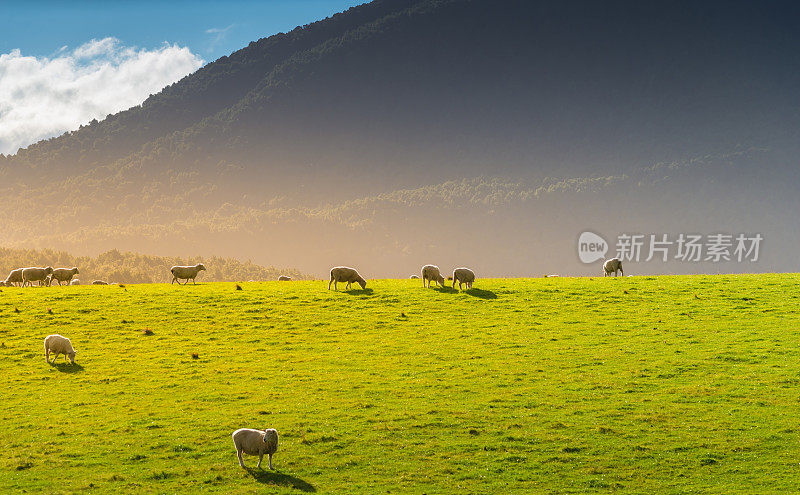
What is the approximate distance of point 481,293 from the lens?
45.9 metres

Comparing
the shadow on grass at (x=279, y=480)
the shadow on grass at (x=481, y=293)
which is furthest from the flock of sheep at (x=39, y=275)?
the shadow on grass at (x=279, y=480)

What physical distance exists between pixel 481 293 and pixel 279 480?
89.0 ft

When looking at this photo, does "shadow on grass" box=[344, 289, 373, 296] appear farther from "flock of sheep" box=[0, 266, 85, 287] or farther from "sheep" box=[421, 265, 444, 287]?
"flock of sheep" box=[0, 266, 85, 287]

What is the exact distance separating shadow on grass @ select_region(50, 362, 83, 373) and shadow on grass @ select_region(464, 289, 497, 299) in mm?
23707

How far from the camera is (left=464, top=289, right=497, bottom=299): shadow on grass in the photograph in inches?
1773

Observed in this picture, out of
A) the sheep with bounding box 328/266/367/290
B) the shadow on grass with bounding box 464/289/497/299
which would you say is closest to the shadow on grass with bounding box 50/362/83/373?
the sheep with bounding box 328/266/367/290

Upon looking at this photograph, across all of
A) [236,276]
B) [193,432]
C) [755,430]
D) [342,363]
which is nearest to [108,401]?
[193,432]

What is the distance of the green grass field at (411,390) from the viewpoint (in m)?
21.3

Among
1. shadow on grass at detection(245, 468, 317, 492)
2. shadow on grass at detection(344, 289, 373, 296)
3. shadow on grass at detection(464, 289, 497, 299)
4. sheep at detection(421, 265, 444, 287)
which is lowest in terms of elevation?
shadow on grass at detection(245, 468, 317, 492)

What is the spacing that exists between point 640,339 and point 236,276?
16150 centimetres

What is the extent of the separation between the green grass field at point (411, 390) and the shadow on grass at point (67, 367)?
0.21 meters

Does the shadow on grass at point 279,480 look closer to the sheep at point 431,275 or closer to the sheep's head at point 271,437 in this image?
the sheep's head at point 271,437

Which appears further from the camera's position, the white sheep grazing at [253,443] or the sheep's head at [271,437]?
the white sheep grazing at [253,443]

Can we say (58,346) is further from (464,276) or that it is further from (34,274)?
(464,276)
